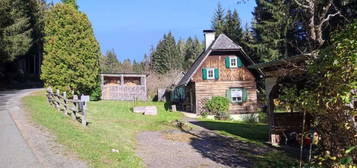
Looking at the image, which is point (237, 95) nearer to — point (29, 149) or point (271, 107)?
point (271, 107)

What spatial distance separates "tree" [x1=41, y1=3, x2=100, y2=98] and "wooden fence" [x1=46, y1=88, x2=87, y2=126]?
15.6 ft

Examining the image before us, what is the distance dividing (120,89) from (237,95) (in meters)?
12.3

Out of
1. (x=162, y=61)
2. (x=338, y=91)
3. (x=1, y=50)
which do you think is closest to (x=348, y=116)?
(x=338, y=91)

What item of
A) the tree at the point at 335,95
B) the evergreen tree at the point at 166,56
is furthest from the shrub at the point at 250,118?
the evergreen tree at the point at 166,56

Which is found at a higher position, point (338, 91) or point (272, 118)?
point (338, 91)

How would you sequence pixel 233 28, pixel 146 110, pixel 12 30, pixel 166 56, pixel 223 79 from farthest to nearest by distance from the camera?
pixel 166 56 < pixel 233 28 < pixel 12 30 < pixel 223 79 < pixel 146 110

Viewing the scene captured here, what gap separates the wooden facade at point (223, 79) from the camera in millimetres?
26275

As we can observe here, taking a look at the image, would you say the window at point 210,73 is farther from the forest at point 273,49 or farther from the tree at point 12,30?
the tree at point 12,30

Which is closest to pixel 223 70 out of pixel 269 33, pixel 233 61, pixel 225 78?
pixel 225 78

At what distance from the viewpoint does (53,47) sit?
2328 centimetres

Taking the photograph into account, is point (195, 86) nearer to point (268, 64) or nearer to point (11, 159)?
point (268, 64)

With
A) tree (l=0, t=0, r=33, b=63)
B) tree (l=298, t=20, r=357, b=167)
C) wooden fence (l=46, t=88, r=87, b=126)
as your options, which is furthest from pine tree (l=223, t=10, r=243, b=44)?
tree (l=298, t=20, r=357, b=167)

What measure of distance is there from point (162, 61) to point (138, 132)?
61.5m

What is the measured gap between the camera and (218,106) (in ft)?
83.9
